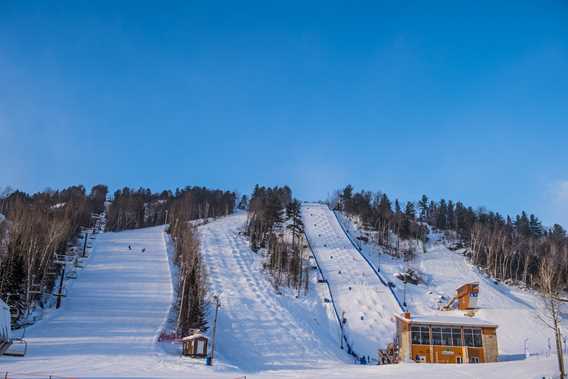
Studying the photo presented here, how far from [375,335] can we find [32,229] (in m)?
36.7

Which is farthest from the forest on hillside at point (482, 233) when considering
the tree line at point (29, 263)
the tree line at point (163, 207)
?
the tree line at point (29, 263)

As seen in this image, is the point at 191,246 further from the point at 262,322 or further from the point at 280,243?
the point at 262,322

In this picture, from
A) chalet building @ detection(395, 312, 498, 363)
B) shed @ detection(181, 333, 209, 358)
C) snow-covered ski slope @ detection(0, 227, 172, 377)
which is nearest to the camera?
snow-covered ski slope @ detection(0, 227, 172, 377)

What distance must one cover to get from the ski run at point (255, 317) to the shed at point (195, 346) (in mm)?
953

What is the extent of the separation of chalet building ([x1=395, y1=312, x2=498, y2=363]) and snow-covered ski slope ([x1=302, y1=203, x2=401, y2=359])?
20.8ft

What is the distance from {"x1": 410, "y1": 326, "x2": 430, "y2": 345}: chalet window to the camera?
33.2m

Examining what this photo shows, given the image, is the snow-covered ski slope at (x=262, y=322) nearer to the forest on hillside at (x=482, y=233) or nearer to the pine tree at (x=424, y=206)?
the forest on hillside at (x=482, y=233)

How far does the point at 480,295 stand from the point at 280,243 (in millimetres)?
28190

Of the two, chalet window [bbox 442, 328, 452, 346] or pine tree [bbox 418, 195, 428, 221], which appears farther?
pine tree [bbox 418, 195, 428, 221]

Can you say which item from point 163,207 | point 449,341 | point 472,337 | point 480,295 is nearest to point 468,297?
point 480,295

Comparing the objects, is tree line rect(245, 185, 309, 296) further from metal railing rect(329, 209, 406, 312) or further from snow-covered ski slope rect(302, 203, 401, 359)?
metal railing rect(329, 209, 406, 312)

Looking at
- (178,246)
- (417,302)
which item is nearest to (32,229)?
(178,246)

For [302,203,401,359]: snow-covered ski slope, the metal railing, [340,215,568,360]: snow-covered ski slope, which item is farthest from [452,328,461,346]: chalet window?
the metal railing

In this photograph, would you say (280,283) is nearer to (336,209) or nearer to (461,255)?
(461,255)
